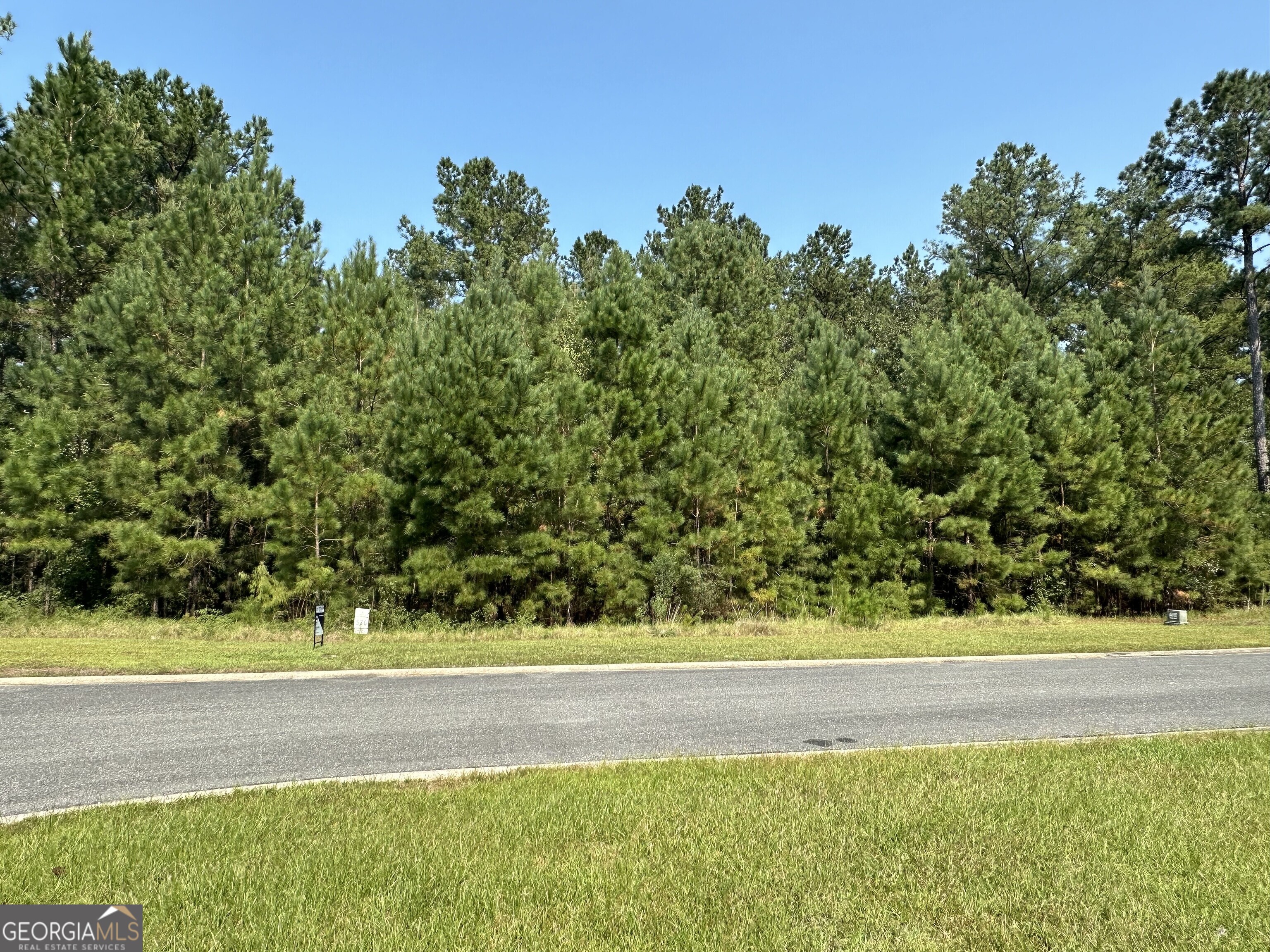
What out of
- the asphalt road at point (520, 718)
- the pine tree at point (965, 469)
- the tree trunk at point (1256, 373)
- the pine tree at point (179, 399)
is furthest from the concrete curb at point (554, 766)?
the tree trunk at point (1256, 373)

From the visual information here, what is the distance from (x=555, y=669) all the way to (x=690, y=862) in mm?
7485

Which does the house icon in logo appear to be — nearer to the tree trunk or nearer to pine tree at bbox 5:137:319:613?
pine tree at bbox 5:137:319:613

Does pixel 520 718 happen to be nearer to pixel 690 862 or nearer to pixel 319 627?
pixel 690 862

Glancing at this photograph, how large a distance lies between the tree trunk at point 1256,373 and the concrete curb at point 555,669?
18366 mm

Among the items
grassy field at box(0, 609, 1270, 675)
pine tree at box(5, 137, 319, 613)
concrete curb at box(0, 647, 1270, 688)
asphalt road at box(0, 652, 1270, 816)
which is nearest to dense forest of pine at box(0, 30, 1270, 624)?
pine tree at box(5, 137, 319, 613)

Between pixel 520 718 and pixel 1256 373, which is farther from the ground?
pixel 1256 373

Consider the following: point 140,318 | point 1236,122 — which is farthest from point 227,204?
point 1236,122

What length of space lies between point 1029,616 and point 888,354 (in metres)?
16.2

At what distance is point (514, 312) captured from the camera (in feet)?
65.3

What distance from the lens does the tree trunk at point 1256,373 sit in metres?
28.0

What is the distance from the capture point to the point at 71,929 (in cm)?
310

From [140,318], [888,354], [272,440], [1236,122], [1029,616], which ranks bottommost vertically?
[1029,616]

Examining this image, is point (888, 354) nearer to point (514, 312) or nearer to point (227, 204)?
point (514, 312)

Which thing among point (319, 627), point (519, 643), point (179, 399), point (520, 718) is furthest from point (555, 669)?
point (179, 399)
